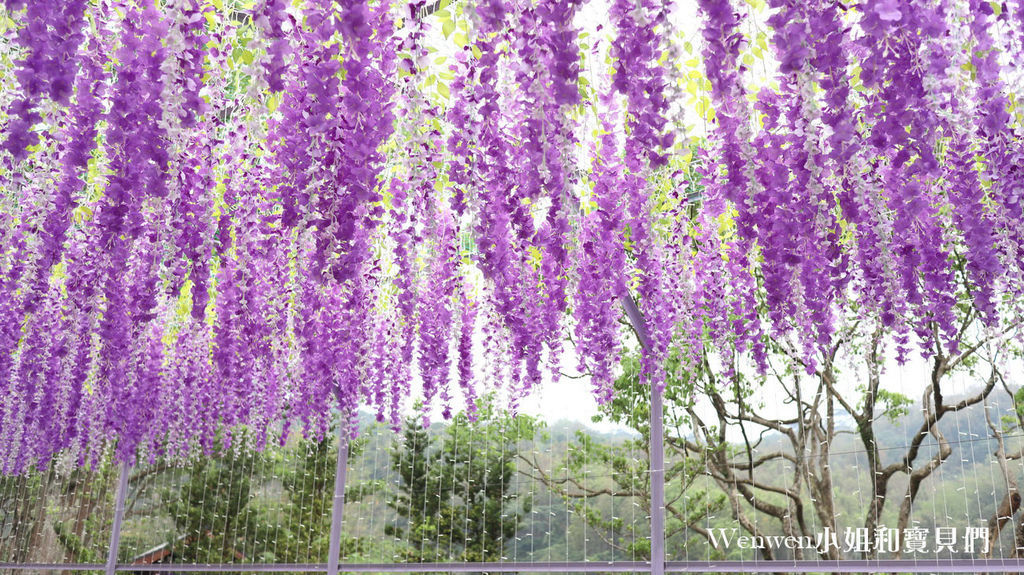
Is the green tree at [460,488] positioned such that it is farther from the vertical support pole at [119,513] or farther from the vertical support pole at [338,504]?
the vertical support pole at [119,513]

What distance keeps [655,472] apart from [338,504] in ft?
9.12

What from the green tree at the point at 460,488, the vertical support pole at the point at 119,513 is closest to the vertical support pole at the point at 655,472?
the green tree at the point at 460,488

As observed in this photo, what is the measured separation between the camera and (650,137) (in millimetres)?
2025

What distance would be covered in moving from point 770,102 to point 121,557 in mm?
8158

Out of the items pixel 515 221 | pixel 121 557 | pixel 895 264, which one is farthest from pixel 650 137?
pixel 121 557

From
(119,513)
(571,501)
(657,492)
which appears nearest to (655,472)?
(657,492)

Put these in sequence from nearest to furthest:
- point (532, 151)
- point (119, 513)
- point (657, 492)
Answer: point (532, 151), point (657, 492), point (119, 513)

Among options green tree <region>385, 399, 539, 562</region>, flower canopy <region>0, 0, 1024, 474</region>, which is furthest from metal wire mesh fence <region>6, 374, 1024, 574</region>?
flower canopy <region>0, 0, 1024, 474</region>

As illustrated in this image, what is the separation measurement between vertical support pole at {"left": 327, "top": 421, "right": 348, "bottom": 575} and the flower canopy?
2.15 m

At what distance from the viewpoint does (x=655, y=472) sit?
4.90 metres

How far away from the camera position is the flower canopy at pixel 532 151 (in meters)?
1.87

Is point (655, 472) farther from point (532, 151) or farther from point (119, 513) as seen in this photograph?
point (119, 513)

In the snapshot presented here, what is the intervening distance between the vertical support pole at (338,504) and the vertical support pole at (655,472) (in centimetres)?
264

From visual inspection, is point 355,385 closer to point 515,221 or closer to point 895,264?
point 515,221
